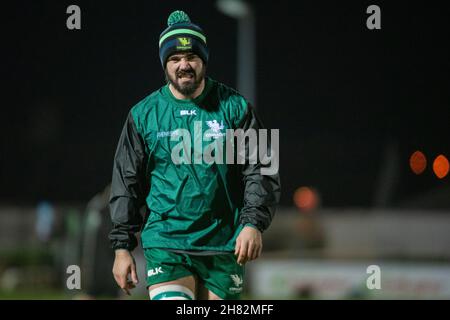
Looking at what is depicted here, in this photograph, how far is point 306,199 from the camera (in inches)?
666

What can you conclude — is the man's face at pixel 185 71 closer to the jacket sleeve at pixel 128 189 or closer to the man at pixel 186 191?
the man at pixel 186 191

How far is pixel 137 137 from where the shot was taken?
15.7 feet

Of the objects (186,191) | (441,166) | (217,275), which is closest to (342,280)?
(441,166)

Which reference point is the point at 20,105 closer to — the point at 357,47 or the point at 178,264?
the point at 357,47

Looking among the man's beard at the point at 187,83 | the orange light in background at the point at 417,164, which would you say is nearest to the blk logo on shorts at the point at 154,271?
the man's beard at the point at 187,83

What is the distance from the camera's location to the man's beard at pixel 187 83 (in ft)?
15.5

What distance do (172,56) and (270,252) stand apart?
10.8 meters

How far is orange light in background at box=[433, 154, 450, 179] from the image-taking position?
15.5m

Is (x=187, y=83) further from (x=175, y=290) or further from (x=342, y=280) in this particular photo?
(x=342, y=280)

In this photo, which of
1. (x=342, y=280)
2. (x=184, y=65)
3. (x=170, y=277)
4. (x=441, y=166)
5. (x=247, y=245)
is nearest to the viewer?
(x=247, y=245)

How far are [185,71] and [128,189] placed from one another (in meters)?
0.73

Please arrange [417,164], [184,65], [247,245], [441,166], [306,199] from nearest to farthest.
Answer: [247,245]
[184,65]
[441,166]
[306,199]
[417,164]
